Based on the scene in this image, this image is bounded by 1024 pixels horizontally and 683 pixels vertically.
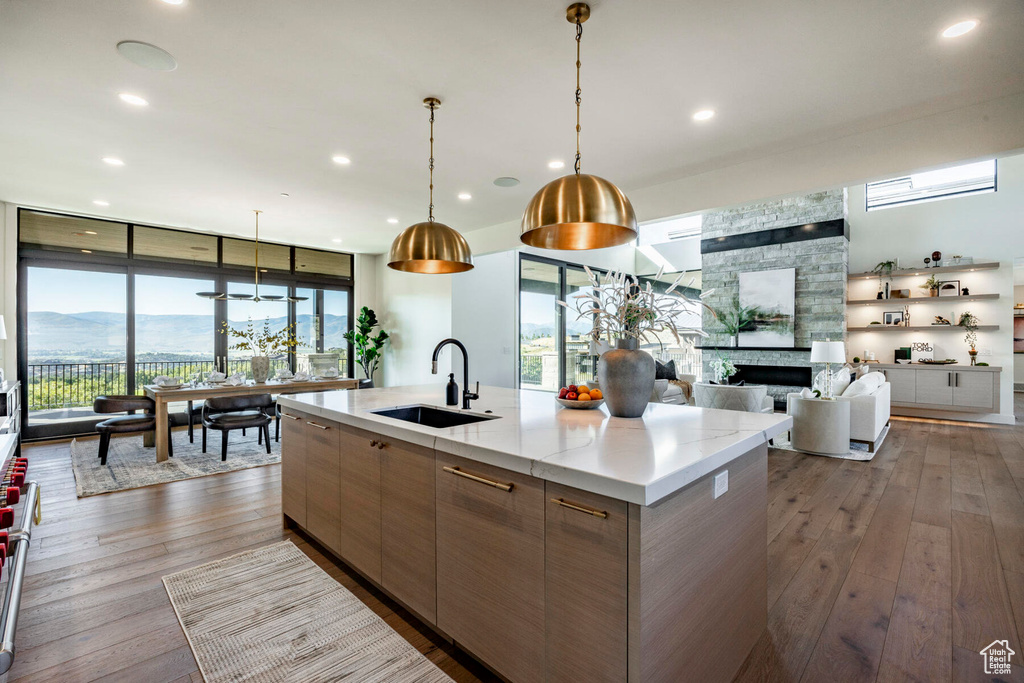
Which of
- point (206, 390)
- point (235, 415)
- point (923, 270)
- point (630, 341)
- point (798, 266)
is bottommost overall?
point (235, 415)

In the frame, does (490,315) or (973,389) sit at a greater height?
(490,315)

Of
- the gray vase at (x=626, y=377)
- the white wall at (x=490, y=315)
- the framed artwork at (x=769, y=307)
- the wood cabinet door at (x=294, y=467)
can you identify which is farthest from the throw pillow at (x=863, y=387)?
the wood cabinet door at (x=294, y=467)

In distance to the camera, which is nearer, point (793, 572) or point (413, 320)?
point (793, 572)

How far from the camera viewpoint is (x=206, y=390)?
482 centimetres

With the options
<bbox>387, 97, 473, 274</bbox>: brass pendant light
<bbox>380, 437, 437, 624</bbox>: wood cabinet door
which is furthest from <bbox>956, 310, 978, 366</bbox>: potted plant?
<bbox>380, 437, 437, 624</bbox>: wood cabinet door

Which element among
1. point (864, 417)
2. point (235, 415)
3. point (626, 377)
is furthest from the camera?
point (864, 417)

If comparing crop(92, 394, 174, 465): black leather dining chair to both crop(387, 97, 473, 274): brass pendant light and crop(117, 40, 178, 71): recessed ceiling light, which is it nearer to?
crop(117, 40, 178, 71): recessed ceiling light

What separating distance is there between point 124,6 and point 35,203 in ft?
15.8

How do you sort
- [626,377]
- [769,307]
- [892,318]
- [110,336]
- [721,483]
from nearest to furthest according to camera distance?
[721,483] → [626,377] → [110,336] → [892,318] → [769,307]

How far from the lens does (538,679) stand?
1402mm

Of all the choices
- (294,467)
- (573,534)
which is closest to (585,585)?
(573,534)

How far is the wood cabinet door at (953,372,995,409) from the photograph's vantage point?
6.59 m

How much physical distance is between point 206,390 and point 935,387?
970cm

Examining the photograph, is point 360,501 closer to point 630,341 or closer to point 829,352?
point 630,341
